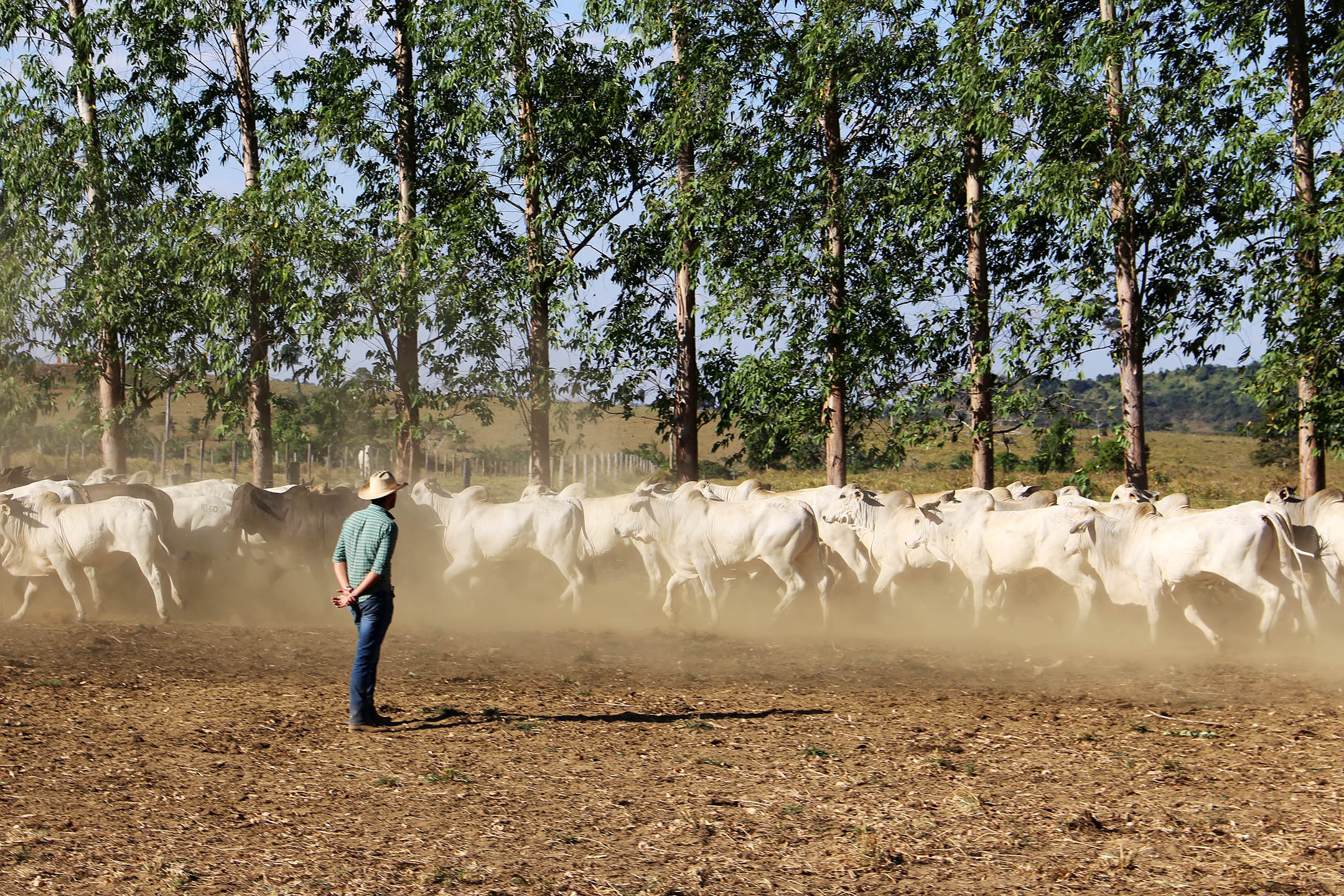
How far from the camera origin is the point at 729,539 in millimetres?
15078

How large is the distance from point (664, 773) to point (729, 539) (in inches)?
295

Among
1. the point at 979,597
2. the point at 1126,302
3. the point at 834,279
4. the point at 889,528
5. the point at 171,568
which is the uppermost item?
the point at 834,279

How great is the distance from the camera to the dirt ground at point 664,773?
5918 mm

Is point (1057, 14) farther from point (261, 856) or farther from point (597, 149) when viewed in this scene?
point (261, 856)

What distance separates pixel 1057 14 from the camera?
18.9 m

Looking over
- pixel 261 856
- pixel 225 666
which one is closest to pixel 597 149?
pixel 225 666

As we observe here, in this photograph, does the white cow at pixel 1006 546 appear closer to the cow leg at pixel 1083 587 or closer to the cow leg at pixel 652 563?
the cow leg at pixel 1083 587

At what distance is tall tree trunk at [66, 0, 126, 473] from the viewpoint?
21.9 metres

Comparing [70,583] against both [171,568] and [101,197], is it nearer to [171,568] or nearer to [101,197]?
[171,568]

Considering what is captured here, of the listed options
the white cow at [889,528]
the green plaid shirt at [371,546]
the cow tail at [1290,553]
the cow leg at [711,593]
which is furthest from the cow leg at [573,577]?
A: the cow tail at [1290,553]

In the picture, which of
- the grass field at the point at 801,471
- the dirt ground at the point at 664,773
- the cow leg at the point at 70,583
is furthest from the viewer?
the grass field at the point at 801,471

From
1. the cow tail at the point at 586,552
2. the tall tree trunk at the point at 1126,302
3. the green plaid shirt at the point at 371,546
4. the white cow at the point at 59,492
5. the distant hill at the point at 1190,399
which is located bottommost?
the cow tail at the point at 586,552

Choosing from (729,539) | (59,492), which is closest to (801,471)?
(729,539)

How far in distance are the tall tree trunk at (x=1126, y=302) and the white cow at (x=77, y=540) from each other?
530 inches
